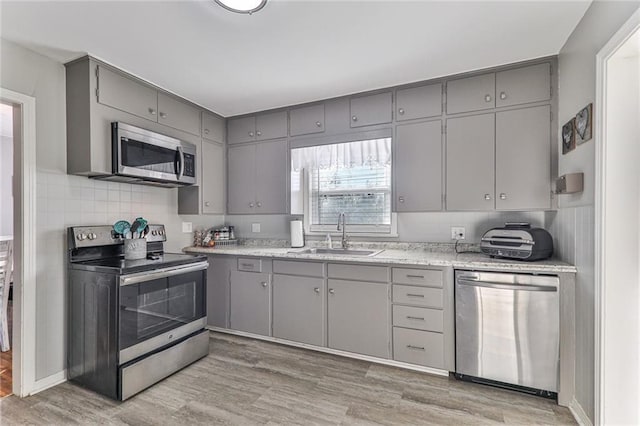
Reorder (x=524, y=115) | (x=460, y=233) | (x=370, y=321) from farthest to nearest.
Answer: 1. (x=460, y=233)
2. (x=370, y=321)
3. (x=524, y=115)

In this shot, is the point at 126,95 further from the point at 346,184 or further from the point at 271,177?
the point at 346,184

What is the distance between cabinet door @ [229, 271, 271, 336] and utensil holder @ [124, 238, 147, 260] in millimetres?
898

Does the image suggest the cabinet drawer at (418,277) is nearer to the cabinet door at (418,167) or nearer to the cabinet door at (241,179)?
the cabinet door at (418,167)

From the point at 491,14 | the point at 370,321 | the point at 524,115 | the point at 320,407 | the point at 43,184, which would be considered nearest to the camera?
the point at 491,14

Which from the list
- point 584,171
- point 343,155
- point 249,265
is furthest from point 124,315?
point 584,171

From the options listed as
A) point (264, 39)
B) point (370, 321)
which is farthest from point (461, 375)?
point (264, 39)

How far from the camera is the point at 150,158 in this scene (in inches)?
106

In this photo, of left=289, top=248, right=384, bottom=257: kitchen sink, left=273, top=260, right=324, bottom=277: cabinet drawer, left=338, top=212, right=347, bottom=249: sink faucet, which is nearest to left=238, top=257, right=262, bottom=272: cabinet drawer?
left=273, top=260, right=324, bottom=277: cabinet drawer

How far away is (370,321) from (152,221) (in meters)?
2.33

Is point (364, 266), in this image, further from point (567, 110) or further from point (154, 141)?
point (154, 141)

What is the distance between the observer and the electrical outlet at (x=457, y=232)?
2.88 m

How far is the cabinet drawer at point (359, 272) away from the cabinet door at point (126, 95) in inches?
84.1

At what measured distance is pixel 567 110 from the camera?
85.0 inches

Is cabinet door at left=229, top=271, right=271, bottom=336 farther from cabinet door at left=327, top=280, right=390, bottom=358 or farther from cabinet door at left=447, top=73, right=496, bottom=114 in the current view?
cabinet door at left=447, top=73, right=496, bottom=114
